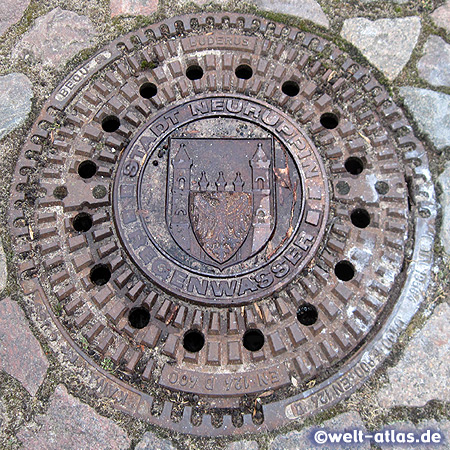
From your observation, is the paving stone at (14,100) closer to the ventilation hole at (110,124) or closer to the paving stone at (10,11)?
the paving stone at (10,11)

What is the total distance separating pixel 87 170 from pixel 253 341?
7.40 ft

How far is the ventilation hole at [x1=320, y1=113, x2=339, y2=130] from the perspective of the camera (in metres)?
5.03

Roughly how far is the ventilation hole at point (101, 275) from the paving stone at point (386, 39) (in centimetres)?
332

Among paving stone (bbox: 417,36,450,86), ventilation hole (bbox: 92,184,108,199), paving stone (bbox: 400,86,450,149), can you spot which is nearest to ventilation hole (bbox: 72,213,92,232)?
ventilation hole (bbox: 92,184,108,199)

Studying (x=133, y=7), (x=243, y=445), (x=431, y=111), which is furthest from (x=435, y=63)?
(x=243, y=445)

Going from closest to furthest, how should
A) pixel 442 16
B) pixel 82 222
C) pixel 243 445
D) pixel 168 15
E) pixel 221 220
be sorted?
pixel 243 445 < pixel 221 220 < pixel 82 222 < pixel 442 16 < pixel 168 15

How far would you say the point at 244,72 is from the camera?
17.2 feet

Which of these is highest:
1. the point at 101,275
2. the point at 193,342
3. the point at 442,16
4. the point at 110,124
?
the point at 442,16

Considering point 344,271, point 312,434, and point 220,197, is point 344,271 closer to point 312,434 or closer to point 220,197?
point 220,197

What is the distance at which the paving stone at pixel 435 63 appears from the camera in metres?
5.04

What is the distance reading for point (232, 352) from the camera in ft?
13.7

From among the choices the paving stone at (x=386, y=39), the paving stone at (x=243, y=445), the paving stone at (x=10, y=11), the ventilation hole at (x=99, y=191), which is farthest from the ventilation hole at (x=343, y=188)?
the paving stone at (x=10, y=11)

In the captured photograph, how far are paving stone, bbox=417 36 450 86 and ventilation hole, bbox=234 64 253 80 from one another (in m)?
1.67

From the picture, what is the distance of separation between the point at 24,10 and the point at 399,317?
15.8 ft
